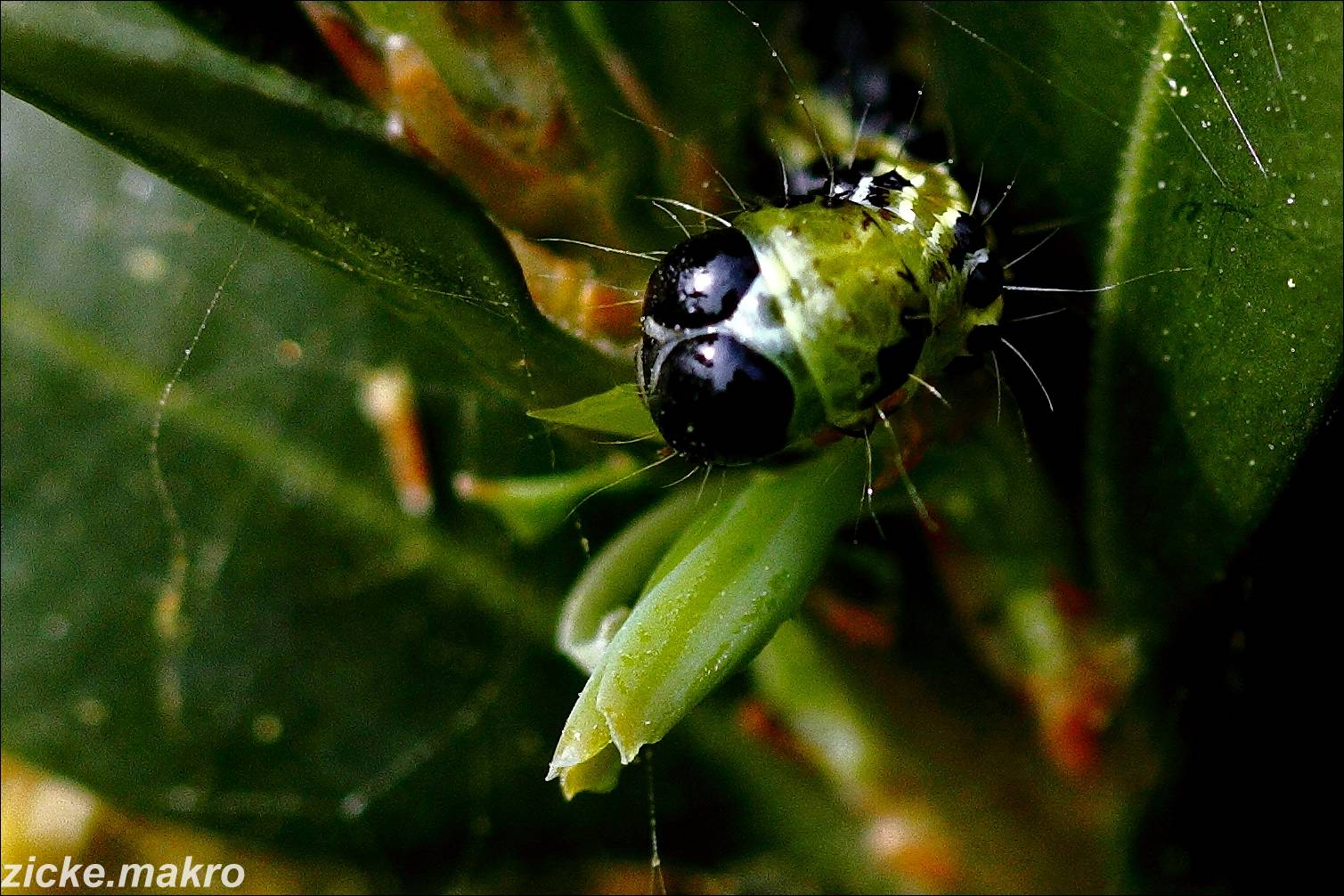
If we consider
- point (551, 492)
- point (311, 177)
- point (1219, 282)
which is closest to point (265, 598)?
point (551, 492)

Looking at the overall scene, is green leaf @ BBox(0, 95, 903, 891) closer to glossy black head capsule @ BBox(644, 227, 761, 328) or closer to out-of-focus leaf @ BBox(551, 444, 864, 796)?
out-of-focus leaf @ BBox(551, 444, 864, 796)

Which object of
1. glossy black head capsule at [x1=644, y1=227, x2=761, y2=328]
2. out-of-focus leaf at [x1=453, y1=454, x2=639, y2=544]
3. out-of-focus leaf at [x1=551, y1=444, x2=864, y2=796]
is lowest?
out-of-focus leaf at [x1=453, y1=454, x2=639, y2=544]

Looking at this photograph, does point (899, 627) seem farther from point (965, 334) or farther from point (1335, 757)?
point (965, 334)

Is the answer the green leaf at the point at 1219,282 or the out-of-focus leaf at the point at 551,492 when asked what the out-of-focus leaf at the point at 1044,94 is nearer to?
the green leaf at the point at 1219,282

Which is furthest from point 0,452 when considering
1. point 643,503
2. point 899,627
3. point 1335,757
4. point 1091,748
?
point 1335,757

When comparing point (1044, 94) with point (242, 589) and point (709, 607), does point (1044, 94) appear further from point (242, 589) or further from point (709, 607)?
point (242, 589)

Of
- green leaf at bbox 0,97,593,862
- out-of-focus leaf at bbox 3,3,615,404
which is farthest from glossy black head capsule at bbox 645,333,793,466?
green leaf at bbox 0,97,593,862
